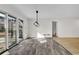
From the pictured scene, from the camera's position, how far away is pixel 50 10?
237cm

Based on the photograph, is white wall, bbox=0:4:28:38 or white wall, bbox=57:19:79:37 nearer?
white wall, bbox=0:4:28:38

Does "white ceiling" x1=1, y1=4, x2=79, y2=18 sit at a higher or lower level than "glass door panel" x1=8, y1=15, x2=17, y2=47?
higher

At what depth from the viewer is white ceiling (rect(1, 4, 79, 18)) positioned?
7.42 feet

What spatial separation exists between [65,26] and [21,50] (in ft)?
3.70

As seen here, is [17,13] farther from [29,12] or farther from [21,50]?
[21,50]

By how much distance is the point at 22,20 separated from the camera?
7.97 ft

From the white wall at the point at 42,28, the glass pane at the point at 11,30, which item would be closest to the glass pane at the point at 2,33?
the glass pane at the point at 11,30

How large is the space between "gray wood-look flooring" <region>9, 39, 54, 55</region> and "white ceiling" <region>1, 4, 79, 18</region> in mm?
576

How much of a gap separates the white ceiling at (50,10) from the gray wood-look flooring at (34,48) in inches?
22.7

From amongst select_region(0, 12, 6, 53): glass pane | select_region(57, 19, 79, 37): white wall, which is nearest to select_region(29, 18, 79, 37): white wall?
select_region(57, 19, 79, 37): white wall

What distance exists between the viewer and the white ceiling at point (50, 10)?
2.26m

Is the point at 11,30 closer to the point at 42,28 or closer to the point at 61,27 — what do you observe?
the point at 42,28

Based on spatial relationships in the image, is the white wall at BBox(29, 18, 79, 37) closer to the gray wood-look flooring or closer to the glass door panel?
the gray wood-look flooring

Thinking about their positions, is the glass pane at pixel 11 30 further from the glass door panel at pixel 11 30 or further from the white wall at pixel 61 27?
the white wall at pixel 61 27
